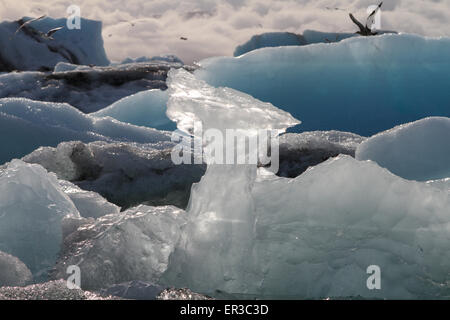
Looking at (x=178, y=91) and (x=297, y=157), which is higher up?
(x=178, y=91)

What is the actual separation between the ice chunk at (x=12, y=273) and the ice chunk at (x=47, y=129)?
393 centimetres

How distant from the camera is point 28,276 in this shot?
8.30ft

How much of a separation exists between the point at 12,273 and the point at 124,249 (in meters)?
0.46

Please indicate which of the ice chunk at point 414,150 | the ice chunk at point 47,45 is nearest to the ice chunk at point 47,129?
the ice chunk at point 414,150

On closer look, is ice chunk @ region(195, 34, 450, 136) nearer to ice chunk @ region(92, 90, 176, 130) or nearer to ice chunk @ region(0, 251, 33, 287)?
ice chunk @ region(92, 90, 176, 130)

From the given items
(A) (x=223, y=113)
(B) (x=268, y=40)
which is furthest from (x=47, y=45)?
(A) (x=223, y=113)

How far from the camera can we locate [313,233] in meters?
2.38

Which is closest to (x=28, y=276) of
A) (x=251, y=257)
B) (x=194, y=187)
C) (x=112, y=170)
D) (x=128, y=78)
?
(x=194, y=187)

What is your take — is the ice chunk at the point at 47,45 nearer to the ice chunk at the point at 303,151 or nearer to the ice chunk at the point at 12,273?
the ice chunk at the point at 303,151

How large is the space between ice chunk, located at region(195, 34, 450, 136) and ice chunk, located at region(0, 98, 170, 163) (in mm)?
2837

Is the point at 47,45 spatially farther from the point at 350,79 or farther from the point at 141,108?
the point at 350,79

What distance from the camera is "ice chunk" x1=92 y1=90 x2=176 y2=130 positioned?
9.53m

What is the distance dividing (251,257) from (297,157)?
134 inches
